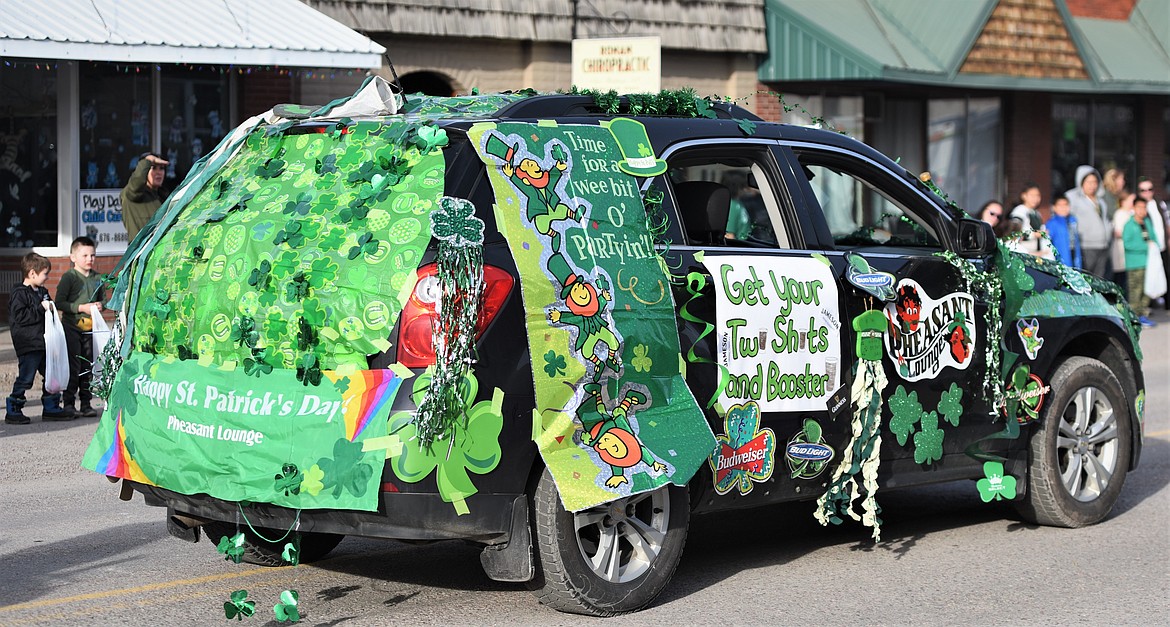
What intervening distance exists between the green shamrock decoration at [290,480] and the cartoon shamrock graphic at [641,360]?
1275 mm

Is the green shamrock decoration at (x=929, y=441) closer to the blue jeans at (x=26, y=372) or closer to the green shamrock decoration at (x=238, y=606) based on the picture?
the green shamrock decoration at (x=238, y=606)

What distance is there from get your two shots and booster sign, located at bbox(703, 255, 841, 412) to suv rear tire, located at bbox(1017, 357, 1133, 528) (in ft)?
5.43

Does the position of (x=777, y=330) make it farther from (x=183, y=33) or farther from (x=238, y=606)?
(x=183, y=33)

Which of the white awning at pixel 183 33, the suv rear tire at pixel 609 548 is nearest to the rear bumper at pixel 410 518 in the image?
the suv rear tire at pixel 609 548

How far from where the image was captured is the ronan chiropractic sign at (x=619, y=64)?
18078 mm

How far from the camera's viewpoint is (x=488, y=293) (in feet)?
17.5

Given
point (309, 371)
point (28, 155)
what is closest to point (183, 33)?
point (28, 155)

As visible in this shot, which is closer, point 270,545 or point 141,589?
point 141,589

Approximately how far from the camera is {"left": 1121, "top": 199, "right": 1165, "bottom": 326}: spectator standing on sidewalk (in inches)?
749

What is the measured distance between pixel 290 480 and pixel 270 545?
49.9 inches

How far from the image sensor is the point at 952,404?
6.98 m

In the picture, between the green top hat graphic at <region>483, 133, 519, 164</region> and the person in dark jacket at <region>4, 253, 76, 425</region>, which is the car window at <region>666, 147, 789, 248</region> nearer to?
the green top hat graphic at <region>483, 133, 519, 164</region>

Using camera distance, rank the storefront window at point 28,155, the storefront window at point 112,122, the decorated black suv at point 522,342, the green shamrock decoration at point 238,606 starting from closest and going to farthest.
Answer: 1. the decorated black suv at point 522,342
2. the green shamrock decoration at point 238,606
3. the storefront window at point 28,155
4. the storefront window at point 112,122

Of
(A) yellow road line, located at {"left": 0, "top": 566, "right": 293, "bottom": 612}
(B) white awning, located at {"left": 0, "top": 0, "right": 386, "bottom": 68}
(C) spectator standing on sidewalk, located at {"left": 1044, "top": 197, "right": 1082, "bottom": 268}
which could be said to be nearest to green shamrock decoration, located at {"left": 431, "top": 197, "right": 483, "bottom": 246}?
(A) yellow road line, located at {"left": 0, "top": 566, "right": 293, "bottom": 612}
